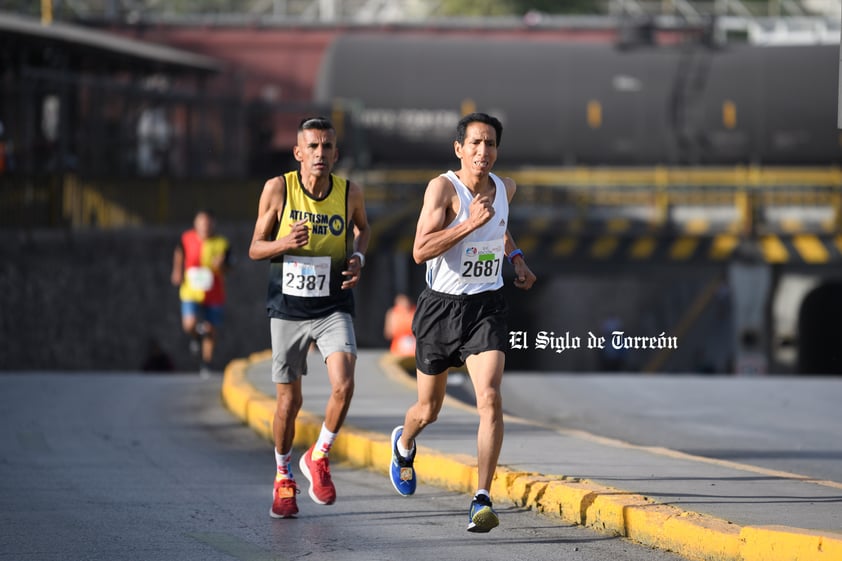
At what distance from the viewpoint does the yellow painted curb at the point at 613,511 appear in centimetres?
638

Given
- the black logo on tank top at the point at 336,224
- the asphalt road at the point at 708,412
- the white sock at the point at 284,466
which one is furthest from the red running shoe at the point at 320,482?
the asphalt road at the point at 708,412

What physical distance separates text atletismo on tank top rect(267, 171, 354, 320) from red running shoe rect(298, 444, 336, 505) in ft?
2.46

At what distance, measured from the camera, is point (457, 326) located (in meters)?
7.63

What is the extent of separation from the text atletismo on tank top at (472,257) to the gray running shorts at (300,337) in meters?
0.70

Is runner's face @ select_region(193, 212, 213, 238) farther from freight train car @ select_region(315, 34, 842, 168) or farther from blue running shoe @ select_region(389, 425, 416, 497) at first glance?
freight train car @ select_region(315, 34, 842, 168)

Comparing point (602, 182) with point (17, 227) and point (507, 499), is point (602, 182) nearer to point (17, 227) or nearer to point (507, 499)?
point (17, 227)

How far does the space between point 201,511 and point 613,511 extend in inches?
84.4

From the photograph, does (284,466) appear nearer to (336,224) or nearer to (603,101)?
(336,224)

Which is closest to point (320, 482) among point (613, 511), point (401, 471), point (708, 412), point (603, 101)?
point (401, 471)

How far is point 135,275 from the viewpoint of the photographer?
2422cm

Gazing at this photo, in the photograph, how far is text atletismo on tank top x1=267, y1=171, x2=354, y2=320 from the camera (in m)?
8.11

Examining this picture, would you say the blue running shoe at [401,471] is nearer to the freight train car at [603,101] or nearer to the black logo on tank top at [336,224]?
the black logo on tank top at [336,224]

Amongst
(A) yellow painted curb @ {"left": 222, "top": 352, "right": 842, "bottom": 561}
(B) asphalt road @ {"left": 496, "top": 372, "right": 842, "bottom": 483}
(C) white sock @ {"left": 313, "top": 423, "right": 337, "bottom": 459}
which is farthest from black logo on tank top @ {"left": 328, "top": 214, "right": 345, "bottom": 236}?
(B) asphalt road @ {"left": 496, "top": 372, "right": 842, "bottom": 483}

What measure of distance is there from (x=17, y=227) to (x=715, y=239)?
1103 centimetres
